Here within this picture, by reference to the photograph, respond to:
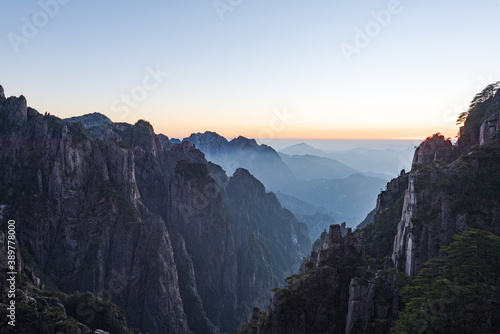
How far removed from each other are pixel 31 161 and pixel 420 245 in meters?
83.9

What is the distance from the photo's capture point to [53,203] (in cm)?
7675

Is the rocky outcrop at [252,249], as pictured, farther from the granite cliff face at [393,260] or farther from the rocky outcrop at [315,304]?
the granite cliff face at [393,260]

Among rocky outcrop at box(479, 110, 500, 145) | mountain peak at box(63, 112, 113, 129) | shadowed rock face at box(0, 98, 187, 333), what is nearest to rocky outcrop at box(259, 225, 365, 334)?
rocky outcrop at box(479, 110, 500, 145)

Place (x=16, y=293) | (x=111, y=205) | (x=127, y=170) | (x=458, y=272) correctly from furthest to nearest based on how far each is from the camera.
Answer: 1. (x=127, y=170)
2. (x=111, y=205)
3. (x=16, y=293)
4. (x=458, y=272)

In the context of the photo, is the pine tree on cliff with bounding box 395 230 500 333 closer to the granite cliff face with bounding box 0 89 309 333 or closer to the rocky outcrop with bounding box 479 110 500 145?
the rocky outcrop with bounding box 479 110 500 145

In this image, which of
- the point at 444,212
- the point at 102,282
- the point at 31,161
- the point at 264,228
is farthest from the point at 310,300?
the point at 264,228

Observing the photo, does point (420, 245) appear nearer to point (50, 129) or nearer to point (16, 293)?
point (16, 293)

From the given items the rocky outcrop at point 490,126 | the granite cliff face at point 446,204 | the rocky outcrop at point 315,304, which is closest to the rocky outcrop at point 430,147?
the rocky outcrop at point 490,126

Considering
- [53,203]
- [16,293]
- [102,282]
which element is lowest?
[102,282]

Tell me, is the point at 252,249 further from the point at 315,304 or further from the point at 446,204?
the point at 446,204

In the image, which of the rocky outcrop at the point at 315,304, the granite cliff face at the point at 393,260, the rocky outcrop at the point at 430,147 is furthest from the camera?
the rocky outcrop at the point at 430,147

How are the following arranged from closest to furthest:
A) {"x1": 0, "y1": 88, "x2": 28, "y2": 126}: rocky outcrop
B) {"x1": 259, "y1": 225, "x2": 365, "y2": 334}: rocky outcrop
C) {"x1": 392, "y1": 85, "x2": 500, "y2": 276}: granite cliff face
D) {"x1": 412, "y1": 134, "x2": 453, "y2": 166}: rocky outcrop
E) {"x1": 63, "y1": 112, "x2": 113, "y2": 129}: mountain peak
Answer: {"x1": 259, "y1": 225, "x2": 365, "y2": 334}: rocky outcrop → {"x1": 392, "y1": 85, "x2": 500, "y2": 276}: granite cliff face → {"x1": 412, "y1": 134, "x2": 453, "y2": 166}: rocky outcrop → {"x1": 0, "y1": 88, "x2": 28, "y2": 126}: rocky outcrop → {"x1": 63, "y1": 112, "x2": 113, "y2": 129}: mountain peak

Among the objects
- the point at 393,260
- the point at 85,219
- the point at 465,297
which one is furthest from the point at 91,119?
the point at 465,297

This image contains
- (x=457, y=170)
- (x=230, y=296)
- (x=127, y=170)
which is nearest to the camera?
(x=457, y=170)
